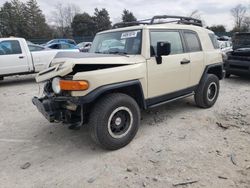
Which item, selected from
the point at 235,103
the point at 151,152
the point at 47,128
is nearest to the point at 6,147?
the point at 47,128

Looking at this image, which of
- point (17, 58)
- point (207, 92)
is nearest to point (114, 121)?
point (207, 92)

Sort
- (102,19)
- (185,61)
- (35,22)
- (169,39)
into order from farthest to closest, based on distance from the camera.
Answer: (102,19)
(35,22)
(185,61)
(169,39)

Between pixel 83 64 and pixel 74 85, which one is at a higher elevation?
pixel 83 64

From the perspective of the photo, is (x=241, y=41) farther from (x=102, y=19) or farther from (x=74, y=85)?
(x=102, y=19)

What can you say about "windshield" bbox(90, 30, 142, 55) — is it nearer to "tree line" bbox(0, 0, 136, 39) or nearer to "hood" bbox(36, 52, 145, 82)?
"hood" bbox(36, 52, 145, 82)

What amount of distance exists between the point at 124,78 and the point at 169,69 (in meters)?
1.14

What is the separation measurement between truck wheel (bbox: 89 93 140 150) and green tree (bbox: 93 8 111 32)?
47435 millimetres

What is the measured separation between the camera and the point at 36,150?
411 cm

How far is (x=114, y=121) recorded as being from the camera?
399 centimetres

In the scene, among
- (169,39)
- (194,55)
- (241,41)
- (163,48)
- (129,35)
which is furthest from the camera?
(241,41)

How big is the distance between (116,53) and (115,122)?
128 cm

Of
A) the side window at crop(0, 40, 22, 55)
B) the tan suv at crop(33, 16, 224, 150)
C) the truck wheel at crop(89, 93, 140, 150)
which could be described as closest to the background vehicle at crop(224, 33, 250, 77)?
the tan suv at crop(33, 16, 224, 150)

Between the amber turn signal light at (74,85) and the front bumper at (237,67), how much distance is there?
6.85 meters

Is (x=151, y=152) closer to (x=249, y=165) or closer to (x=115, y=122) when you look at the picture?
(x=115, y=122)
